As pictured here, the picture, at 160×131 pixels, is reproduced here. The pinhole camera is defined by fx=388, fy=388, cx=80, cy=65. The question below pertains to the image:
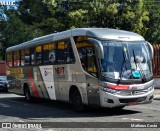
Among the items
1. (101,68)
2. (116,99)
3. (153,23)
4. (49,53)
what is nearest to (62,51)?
(49,53)

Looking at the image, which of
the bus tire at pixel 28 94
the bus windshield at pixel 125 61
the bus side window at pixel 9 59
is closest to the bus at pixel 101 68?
the bus windshield at pixel 125 61

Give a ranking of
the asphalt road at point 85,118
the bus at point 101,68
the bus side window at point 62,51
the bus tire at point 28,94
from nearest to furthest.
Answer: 1. the asphalt road at point 85,118
2. the bus at point 101,68
3. the bus side window at point 62,51
4. the bus tire at point 28,94

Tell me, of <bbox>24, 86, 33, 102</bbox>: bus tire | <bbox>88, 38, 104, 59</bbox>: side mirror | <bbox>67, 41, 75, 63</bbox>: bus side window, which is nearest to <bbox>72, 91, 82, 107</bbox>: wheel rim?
<bbox>67, 41, 75, 63</bbox>: bus side window

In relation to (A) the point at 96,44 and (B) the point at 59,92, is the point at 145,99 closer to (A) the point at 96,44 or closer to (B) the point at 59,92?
(A) the point at 96,44

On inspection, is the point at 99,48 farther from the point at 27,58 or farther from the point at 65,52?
the point at 27,58

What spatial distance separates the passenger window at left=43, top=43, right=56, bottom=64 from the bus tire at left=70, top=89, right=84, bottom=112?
2.12m

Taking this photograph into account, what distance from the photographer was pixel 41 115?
45.2 feet

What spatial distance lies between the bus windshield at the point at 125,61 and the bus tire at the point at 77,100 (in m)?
1.95

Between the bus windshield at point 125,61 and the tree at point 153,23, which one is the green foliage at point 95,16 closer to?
the tree at point 153,23

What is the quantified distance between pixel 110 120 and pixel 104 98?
1.08 m

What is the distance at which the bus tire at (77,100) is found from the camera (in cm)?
1430

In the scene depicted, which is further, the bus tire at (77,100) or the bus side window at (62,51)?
the bus side window at (62,51)

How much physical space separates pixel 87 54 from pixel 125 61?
140 centimetres

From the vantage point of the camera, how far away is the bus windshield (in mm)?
12891
